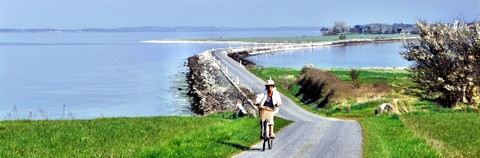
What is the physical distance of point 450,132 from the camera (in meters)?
26.9

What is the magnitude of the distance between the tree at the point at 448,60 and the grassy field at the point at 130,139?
22.7 m

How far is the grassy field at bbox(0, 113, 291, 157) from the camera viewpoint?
63.2 feet

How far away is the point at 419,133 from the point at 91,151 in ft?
44.8

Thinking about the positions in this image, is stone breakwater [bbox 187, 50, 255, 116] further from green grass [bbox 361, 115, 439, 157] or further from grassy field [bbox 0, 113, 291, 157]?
grassy field [bbox 0, 113, 291, 157]

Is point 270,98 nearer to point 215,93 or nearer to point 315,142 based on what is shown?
point 315,142

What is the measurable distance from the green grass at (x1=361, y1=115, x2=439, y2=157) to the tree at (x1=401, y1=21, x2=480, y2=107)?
64.7ft

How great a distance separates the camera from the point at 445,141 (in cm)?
2402

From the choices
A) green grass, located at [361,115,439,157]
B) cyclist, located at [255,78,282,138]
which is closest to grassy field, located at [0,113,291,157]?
cyclist, located at [255,78,282,138]

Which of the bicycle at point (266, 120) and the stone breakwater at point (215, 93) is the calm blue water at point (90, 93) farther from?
the bicycle at point (266, 120)

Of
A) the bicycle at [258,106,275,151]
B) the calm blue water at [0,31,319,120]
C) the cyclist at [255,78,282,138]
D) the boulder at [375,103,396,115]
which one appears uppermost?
the cyclist at [255,78,282,138]

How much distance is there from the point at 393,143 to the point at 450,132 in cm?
563

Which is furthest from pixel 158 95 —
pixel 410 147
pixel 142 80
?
pixel 410 147

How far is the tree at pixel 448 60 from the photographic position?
48.0 meters

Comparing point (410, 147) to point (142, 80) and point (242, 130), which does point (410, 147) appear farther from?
point (142, 80)
